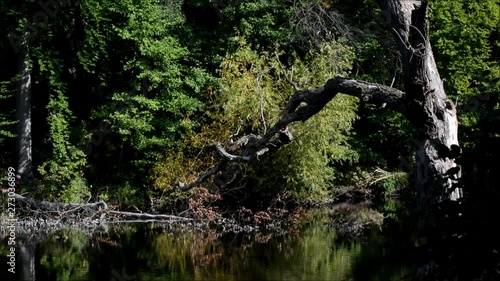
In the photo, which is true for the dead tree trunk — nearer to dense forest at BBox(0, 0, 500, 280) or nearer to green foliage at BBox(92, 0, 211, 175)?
dense forest at BBox(0, 0, 500, 280)

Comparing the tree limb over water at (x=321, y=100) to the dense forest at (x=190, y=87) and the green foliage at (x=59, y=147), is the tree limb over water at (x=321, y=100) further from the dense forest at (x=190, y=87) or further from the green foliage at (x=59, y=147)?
the green foliage at (x=59, y=147)

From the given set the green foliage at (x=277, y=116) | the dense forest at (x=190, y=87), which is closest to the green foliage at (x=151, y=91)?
the dense forest at (x=190, y=87)

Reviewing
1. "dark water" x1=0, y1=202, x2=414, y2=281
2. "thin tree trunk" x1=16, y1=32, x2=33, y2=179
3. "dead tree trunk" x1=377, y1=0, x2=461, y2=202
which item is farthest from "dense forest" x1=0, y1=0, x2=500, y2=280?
"dead tree trunk" x1=377, y1=0, x2=461, y2=202

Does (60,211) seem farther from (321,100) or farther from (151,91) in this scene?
(321,100)

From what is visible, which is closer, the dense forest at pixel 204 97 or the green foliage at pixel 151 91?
the dense forest at pixel 204 97

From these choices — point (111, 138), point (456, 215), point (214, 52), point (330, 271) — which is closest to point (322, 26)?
point (214, 52)

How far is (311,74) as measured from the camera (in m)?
16.3

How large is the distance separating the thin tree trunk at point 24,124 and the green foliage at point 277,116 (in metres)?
5.38

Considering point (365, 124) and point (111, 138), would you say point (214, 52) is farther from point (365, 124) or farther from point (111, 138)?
point (365, 124)

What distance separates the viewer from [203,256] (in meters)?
11.1

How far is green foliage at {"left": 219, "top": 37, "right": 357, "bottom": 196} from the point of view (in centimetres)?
1559

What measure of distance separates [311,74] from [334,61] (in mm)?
824

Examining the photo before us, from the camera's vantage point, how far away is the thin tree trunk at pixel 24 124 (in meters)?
17.7

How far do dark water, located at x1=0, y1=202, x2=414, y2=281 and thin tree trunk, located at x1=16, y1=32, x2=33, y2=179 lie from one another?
182 inches
